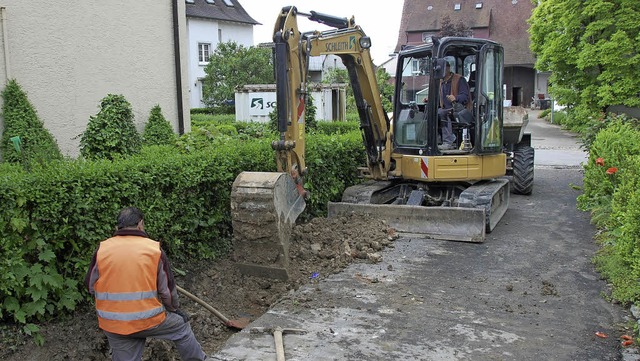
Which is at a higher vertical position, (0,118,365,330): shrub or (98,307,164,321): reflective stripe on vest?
(0,118,365,330): shrub

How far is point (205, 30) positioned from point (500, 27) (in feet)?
86.5

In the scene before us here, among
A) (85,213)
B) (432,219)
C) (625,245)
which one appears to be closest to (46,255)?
(85,213)

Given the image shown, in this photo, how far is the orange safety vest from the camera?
14.8 ft

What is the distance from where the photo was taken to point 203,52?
43531mm

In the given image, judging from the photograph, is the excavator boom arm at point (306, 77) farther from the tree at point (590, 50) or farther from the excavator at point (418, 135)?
the tree at point (590, 50)

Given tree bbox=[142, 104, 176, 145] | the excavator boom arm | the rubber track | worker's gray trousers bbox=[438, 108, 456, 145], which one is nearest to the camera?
the excavator boom arm

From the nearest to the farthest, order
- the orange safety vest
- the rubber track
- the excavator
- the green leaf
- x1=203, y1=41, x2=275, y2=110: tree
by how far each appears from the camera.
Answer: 1. the orange safety vest
2. the green leaf
3. the excavator
4. the rubber track
5. x1=203, y1=41, x2=275, y2=110: tree

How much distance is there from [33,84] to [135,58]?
239 cm

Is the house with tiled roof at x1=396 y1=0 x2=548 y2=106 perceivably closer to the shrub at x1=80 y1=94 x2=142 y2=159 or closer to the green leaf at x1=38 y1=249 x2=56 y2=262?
the shrub at x1=80 y1=94 x2=142 y2=159

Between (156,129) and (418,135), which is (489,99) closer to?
(418,135)

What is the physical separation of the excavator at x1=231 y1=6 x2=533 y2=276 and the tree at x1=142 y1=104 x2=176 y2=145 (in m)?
4.09

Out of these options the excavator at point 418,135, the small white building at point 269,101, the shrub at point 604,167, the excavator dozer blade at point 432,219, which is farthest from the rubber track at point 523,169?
the small white building at point 269,101

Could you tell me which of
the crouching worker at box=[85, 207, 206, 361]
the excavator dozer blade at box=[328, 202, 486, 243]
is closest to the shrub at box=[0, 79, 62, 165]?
the excavator dozer blade at box=[328, 202, 486, 243]

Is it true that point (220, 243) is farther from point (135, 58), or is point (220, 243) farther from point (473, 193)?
point (135, 58)
